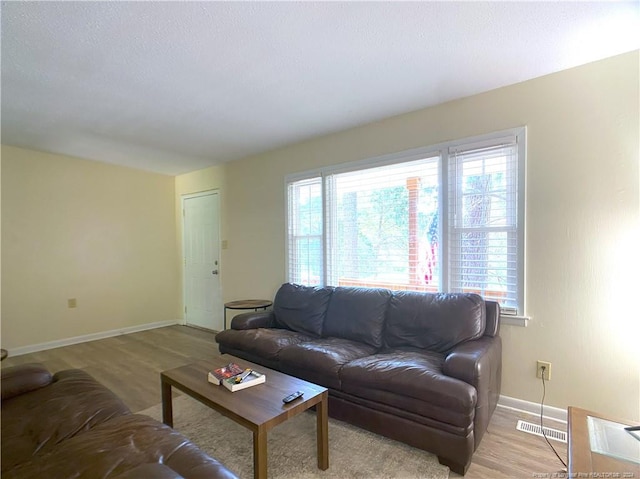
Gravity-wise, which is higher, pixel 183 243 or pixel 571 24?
pixel 571 24

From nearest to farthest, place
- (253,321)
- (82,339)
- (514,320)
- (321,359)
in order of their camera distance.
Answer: (321,359) → (514,320) → (253,321) → (82,339)

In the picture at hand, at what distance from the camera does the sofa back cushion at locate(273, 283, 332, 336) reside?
10.0 feet

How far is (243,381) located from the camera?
1890 mm

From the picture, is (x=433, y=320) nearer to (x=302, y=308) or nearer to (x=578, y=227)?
(x=578, y=227)

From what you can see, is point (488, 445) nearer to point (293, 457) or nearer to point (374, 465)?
point (374, 465)

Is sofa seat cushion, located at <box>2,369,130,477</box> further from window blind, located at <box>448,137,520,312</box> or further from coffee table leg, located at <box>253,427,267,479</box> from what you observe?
window blind, located at <box>448,137,520,312</box>

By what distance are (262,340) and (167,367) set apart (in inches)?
52.1

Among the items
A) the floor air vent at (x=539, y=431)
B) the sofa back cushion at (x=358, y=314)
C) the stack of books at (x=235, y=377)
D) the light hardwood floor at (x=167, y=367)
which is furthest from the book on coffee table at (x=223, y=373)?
the floor air vent at (x=539, y=431)

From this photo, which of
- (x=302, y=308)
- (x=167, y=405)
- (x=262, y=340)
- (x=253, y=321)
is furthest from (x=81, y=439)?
(x=302, y=308)

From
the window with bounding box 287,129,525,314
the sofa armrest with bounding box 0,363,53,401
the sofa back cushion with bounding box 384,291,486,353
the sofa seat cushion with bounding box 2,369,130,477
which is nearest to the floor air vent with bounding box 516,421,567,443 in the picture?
the sofa back cushion with bounding box 384,291,486,353

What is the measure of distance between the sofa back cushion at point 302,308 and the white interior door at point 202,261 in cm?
174

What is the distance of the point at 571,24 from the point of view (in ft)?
5.76

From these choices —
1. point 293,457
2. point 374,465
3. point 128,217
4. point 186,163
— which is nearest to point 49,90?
point 186,163

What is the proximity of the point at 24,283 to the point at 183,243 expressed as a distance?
1.99 metres
